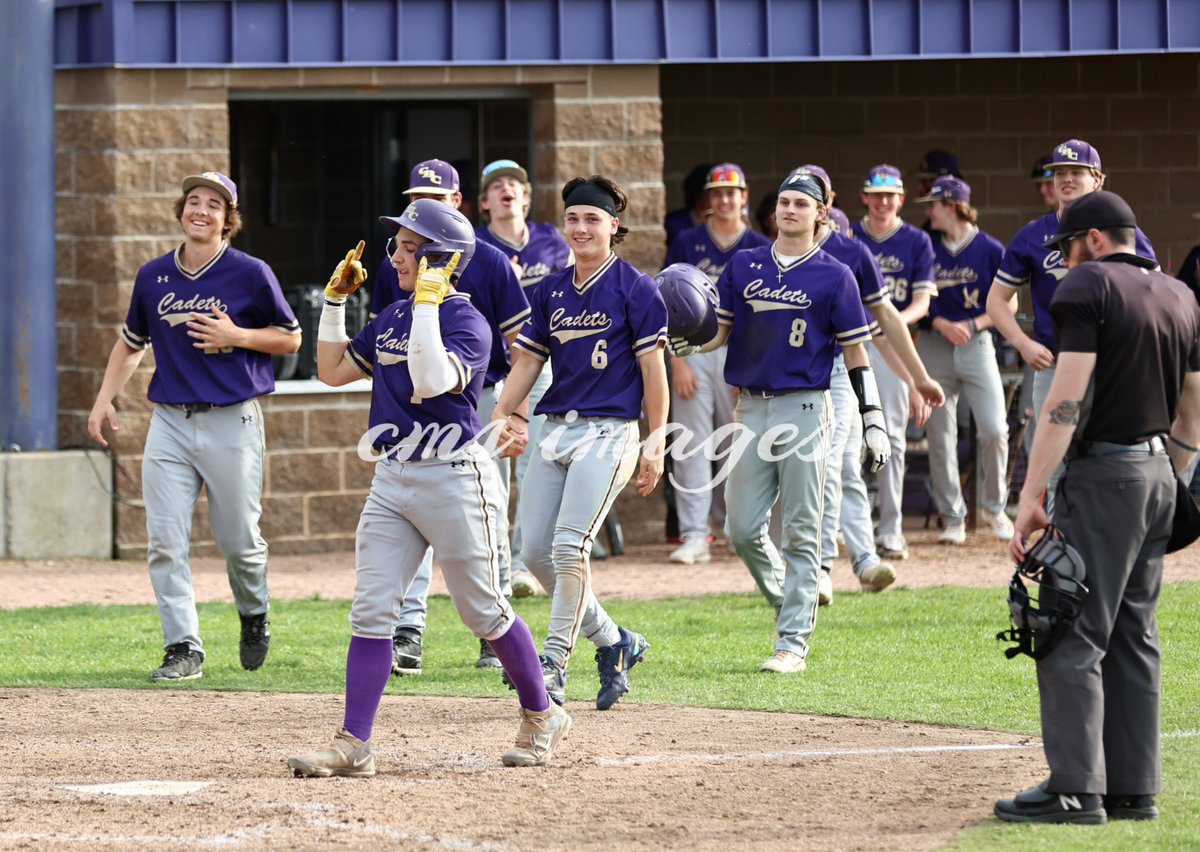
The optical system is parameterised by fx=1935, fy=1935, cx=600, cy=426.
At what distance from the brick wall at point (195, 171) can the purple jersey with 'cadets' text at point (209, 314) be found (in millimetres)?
3334

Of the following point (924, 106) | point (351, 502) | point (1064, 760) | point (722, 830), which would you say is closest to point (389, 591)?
point (722, 830)

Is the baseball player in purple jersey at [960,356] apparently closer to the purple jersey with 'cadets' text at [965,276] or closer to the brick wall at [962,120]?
the purple jersey with 'cadets' text at [965,276]

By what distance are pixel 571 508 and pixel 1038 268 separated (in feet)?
11.7

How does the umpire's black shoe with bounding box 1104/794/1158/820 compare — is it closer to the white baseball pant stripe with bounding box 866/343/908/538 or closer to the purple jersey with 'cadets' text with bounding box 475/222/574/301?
the purple jersey with 'cadets' text with bounding box 475/222/574/301

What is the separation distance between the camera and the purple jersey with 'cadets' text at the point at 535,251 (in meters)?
10.3

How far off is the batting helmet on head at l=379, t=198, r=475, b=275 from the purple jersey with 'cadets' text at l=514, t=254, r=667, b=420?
1.13 meters

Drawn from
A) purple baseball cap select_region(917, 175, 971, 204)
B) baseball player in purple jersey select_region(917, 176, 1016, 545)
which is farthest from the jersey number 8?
purple baseball cap select_region(917, 175, 971, 204)

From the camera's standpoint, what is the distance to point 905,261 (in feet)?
37.8

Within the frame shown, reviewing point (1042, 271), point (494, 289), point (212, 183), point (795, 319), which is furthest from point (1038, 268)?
point (212, 183)

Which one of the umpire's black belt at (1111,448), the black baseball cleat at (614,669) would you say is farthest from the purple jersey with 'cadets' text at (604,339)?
the umpire's black belt at (1111,448)

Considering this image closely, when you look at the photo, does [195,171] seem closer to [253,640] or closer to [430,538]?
[253,640]

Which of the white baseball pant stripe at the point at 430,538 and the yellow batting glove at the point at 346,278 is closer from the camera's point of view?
the white baseball pant stripe at the point at 430,538

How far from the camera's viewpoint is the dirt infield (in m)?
5.39

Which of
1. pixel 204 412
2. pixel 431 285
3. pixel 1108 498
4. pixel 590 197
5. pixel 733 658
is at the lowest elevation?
pixel 733 658
